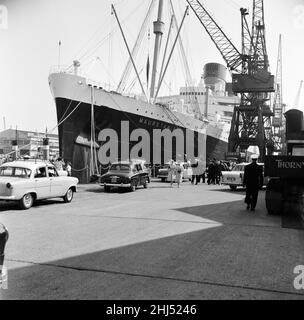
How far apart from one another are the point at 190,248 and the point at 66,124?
64.0 ft

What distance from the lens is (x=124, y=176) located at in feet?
55.6

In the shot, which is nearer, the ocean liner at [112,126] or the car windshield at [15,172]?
the car windshield at [15,172]

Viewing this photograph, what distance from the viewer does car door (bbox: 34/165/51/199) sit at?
11078 millimetres

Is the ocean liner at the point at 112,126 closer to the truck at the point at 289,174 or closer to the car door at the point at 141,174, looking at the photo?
the car door at the point at 141,174

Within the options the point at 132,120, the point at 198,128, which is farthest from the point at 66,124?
the point at 198,128

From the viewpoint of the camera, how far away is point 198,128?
129 ft

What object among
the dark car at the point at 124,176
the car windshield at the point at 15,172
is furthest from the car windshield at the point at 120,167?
the car windshield at the point at 15,172

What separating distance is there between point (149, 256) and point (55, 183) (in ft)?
22.9

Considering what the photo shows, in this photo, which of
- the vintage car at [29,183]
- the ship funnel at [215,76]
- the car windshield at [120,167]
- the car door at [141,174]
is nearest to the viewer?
the vintage car at [29,183]

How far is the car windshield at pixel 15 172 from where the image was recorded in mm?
10898

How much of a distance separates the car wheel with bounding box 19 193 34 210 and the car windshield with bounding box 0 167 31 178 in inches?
24.9

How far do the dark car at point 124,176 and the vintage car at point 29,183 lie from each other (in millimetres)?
4469

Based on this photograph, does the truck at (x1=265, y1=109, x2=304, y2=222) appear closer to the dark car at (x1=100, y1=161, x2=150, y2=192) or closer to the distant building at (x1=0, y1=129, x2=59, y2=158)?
the dark car at (x1=100, y1=161, x2=150, y2=192)

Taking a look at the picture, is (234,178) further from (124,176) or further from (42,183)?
(42,183)
